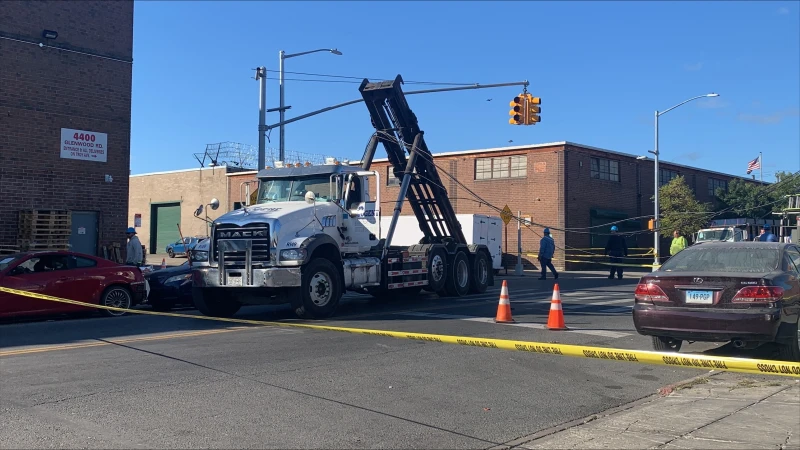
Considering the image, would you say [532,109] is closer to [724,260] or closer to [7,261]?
[724,260]

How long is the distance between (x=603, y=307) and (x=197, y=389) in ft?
34.4

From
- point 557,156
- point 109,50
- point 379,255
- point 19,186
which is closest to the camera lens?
point 379,255

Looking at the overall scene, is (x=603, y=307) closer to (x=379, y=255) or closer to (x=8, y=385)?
(x=379, y=255)

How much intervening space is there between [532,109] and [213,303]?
11.9 metres

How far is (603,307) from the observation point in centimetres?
1538

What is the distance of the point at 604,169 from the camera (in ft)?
128

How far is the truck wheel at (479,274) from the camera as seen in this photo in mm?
18953

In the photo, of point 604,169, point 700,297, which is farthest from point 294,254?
point 604,169

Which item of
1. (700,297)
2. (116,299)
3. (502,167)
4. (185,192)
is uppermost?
(502,167)

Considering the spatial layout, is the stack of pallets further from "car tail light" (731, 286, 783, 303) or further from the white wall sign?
"car tail light" (731, 286, 783, 303)

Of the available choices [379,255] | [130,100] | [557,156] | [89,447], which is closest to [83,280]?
[379,255]

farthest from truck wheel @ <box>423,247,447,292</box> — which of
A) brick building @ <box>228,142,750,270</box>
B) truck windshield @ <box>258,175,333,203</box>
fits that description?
brick building @ <box>228,142,750,270</box>

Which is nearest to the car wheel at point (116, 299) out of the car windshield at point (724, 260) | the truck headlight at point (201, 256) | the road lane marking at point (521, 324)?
the truck headlight at point (201, 256)

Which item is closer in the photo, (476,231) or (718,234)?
(476,231)
